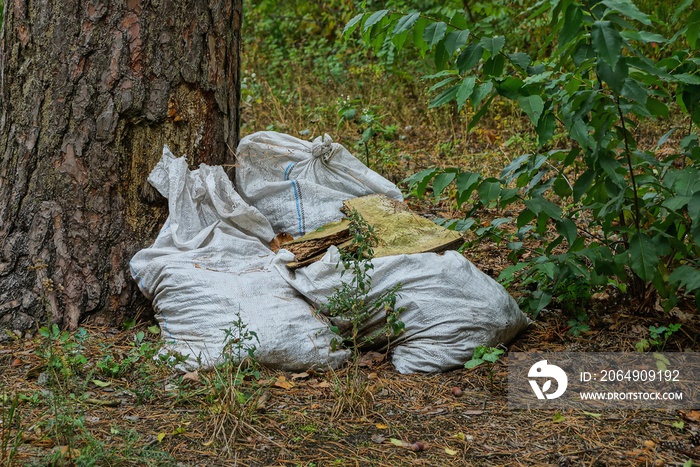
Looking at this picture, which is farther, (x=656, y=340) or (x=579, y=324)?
(x=579, y=324)

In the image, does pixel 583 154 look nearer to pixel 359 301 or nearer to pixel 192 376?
pixel 359 301

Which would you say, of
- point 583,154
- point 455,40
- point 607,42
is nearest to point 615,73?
point 607,42

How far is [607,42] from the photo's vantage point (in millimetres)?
2025

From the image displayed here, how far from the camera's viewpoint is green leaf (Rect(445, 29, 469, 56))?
231 centimetres

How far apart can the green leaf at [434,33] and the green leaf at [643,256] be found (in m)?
1.01

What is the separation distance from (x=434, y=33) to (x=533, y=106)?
1.40 feet

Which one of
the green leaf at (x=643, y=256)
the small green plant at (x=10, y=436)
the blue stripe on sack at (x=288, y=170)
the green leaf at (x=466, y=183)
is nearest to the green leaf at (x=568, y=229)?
the green leaf at (x=643, y=256)

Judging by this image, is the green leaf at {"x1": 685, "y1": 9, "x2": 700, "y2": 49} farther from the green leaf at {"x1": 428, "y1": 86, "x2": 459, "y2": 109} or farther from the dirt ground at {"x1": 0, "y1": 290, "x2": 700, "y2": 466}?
the dirt ground at {"x1": 0, "y1": 290, "x2": 700, "y2": 466}

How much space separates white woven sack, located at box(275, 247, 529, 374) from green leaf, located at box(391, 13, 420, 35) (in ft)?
2.96

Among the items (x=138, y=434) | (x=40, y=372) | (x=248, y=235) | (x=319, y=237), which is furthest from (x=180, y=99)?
(x=138, y=434)

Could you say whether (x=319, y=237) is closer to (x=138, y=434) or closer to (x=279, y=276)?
(x=279, y=276)

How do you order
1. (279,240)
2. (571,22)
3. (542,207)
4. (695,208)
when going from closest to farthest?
1. (571,22)
2. (695,208)
3. (542,207)
4. (279,240)

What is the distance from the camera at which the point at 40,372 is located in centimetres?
252

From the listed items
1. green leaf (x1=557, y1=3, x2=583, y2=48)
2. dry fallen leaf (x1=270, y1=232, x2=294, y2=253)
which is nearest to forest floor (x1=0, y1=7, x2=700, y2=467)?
dry fallen leaf (x1=270, y1=232, x2=294, y2=253)
